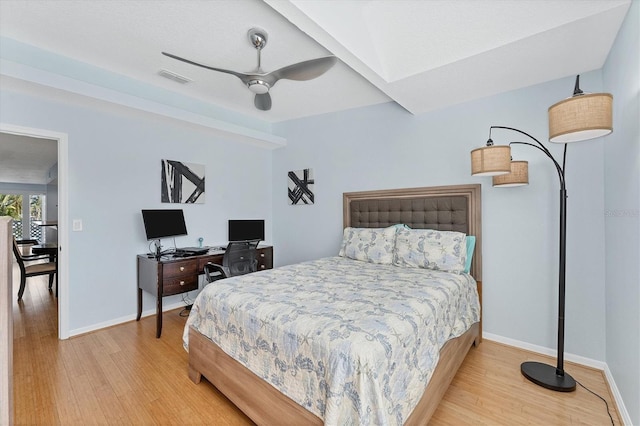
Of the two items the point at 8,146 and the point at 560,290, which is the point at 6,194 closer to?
the point at 8,146

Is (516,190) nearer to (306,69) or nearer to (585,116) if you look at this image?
(585,116)

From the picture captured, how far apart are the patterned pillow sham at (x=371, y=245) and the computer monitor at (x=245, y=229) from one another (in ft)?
5.16

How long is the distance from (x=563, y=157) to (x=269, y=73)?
248 centimetres

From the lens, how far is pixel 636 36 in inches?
63.8

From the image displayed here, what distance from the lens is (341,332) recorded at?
1.42 m

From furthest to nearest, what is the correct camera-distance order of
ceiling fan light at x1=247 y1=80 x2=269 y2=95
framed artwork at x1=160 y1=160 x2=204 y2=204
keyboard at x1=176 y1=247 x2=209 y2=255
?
framed artwork at x1=160 y1=160 x2=204 y2=204 → keyboard at x1=176 y1=247 x2=209 y2=255 → ceiling fan light at x1=247 y1=80 x2=269 y2=95

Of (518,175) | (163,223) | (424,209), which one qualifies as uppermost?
(518,175)

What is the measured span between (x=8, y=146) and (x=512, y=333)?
8237 mm

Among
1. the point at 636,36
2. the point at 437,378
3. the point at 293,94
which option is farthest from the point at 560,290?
the point at 293,94

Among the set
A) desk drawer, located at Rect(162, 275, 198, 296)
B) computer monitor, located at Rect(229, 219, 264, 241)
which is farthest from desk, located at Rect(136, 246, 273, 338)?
computer monitor, located at Rect(229, 219, 264, 241)

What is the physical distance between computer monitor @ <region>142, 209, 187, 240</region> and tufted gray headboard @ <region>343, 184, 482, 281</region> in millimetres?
2168

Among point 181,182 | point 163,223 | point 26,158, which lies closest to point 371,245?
point 163,223

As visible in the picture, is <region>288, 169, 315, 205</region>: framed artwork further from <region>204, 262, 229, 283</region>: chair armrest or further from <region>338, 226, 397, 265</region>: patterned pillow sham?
<region>204, 262, 229, 283</region>: chair armrest

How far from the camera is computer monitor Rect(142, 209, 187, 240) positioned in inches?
134
